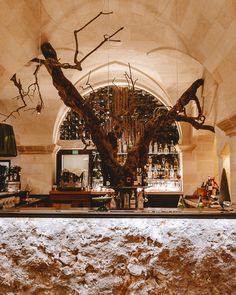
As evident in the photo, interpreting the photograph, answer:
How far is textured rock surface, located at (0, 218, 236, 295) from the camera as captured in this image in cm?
264

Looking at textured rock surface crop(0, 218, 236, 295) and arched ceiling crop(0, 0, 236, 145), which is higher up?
arched ceiling crop(0, 0, 236, 145)

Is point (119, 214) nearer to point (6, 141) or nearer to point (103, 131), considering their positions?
point (6, 141)

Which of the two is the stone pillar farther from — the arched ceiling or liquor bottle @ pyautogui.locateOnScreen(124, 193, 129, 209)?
liquor bottle @ pyautogui.locateOnScreen(124, 193, 129, 209)

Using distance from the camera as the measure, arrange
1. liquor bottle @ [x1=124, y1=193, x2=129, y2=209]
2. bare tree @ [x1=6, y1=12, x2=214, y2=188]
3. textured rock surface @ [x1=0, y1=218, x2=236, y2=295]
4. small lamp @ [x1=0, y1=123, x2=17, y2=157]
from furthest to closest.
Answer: bare tree @ [x1=6, y1=12, x2=214, y2=188], liquor bottle @ [x1=124, y1=193, x2=129, y2=209], small lamp @ [x1=0, y1=123, x2=17, y2=157], textured rock surface @ [x1=0, y1=218, x2=236, y2=295]

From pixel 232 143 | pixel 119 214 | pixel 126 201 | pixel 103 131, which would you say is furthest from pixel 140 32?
pixel 119 214

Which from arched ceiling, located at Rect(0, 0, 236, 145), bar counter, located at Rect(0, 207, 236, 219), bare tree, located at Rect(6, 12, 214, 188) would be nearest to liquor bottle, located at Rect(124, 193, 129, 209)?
bar counter, located at Rect(0, 207, 236, 219)

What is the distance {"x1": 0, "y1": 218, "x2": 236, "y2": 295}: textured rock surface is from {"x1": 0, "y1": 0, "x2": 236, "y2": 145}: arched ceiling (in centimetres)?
238

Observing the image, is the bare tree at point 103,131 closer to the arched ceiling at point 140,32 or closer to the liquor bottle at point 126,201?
the arched ceiling at point 140,32

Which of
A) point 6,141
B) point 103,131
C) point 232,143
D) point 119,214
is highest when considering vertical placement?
point 103,131

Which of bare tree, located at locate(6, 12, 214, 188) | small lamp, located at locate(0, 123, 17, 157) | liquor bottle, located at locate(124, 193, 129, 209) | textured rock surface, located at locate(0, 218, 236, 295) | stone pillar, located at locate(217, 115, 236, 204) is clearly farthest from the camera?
bare tree, located at locate(6, 12, 214, 188)

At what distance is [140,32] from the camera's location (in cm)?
543

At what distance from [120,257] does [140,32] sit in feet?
12.8

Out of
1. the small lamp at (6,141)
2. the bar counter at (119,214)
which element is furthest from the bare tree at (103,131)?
the bar counter at (119,214)

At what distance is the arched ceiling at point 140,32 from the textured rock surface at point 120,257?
2.38 m
